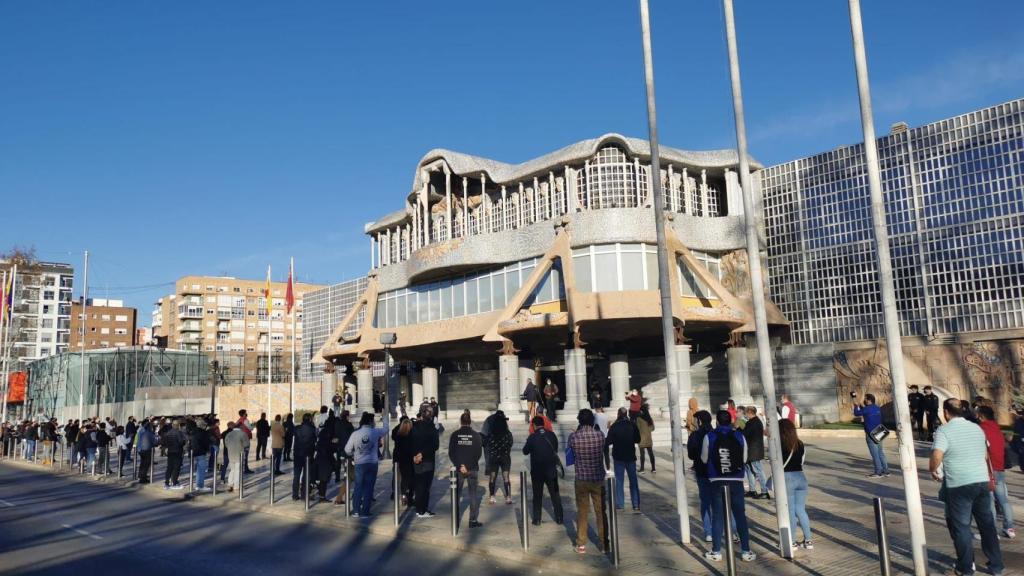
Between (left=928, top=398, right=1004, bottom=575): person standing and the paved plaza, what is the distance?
61 cm

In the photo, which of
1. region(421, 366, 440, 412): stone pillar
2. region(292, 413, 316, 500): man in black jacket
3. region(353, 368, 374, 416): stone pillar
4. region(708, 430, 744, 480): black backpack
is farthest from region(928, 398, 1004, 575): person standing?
region(421, 366, 440, 412): stone pillar

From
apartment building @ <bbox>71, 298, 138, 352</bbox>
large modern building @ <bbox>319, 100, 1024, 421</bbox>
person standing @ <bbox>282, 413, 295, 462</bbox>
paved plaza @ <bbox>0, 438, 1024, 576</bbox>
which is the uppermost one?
apartment building @ <bbox>71, 298, 138, 352</bbox>

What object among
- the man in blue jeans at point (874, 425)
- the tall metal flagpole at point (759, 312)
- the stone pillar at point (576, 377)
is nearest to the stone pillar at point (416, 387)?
the stone pillar at point (576, 377)

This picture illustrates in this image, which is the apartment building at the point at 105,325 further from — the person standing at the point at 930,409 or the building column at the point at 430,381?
Answer: the person standing at the point at 930,409

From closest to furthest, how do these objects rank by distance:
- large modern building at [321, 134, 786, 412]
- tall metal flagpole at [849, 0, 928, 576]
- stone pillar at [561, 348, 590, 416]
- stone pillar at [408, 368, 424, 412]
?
tall metal flagpole at [849, 0, 928, 576] < stone pillar at [561, 348, 590, 416] < large modern building at [321, 134, 786, 412] < stone pillar at [408, 368, 424, 412]

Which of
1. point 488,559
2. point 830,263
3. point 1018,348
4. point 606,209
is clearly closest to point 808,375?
point 830,263

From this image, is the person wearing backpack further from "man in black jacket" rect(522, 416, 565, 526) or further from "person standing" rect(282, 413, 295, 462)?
Answer: "person standing" rect(282, 413, 295, 462)

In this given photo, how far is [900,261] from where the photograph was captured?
29484 mm

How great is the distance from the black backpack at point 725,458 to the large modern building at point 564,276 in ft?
61.3

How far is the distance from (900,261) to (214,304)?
103m

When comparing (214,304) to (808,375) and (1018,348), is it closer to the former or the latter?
(808,375)

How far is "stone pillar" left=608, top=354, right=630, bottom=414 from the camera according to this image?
106 ft

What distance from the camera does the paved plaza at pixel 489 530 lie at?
8469 mm

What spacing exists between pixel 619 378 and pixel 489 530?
74.2 feet
